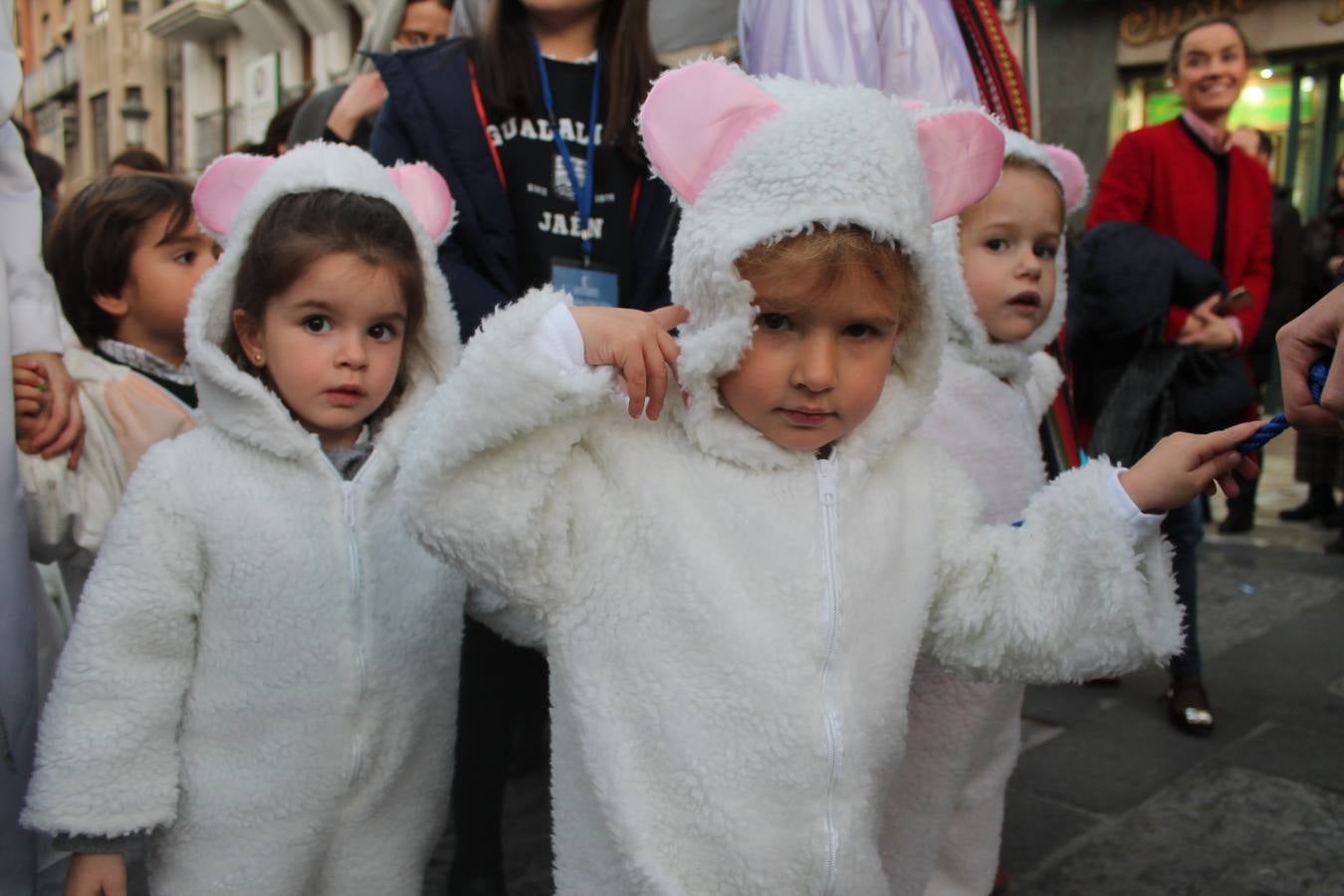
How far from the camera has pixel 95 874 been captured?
170cm

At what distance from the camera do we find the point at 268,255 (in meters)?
1.86

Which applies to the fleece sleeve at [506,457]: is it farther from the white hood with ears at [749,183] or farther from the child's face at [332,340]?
the child's face at [332,340]

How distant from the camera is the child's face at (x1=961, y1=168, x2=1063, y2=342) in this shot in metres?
2.14

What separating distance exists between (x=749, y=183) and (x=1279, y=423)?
2.24 ft

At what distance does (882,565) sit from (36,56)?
3393 cm

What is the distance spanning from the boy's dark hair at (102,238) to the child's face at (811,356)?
1608 millimetres

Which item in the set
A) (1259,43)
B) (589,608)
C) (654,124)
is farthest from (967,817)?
(1259,43)

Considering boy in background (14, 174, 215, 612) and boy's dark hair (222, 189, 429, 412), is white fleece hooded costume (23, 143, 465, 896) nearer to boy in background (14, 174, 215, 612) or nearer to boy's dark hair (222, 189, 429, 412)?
boy's dark hair (222, 189, 429, 412)

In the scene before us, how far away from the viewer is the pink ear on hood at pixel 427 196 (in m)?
2.03

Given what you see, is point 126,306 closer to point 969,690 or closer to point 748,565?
point 748,565

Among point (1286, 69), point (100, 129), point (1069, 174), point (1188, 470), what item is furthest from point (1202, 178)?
point (100, 129)

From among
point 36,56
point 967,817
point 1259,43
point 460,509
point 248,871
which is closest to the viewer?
point 460,509

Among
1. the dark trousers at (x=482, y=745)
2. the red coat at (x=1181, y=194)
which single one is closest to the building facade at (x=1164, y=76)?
the red coat at (x=1181, y=194)

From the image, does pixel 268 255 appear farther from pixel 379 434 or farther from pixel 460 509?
pixel 460 509
